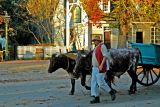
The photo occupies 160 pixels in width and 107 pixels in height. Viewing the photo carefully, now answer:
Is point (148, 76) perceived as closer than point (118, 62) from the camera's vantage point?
No

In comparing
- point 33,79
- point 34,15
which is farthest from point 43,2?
point 33,79

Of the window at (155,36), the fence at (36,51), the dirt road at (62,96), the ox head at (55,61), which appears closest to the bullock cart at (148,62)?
the dirt road at (62,96)

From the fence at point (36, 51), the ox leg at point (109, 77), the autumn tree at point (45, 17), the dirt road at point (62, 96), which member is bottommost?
the fence at point (36, 51)

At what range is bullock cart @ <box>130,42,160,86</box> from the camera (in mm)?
17500

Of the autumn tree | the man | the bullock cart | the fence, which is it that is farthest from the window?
the man

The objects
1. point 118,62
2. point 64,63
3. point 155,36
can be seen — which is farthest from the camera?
point 155,36

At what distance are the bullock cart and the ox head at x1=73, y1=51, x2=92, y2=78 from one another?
104 inches

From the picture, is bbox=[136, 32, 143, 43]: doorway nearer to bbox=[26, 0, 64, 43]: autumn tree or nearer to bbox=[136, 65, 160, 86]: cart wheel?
bbox=[26, 0, 64, 43]: autumn tree

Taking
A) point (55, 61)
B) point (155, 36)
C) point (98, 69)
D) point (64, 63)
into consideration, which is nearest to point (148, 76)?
point (64, 63)

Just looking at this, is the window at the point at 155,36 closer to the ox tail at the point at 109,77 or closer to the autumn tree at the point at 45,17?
the autumn tree at the point at 45,17

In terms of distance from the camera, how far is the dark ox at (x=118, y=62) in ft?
51.5

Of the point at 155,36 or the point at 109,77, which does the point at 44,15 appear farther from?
the point at 109,77

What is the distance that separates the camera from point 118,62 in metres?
15.9

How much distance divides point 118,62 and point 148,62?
2352 millimetres
